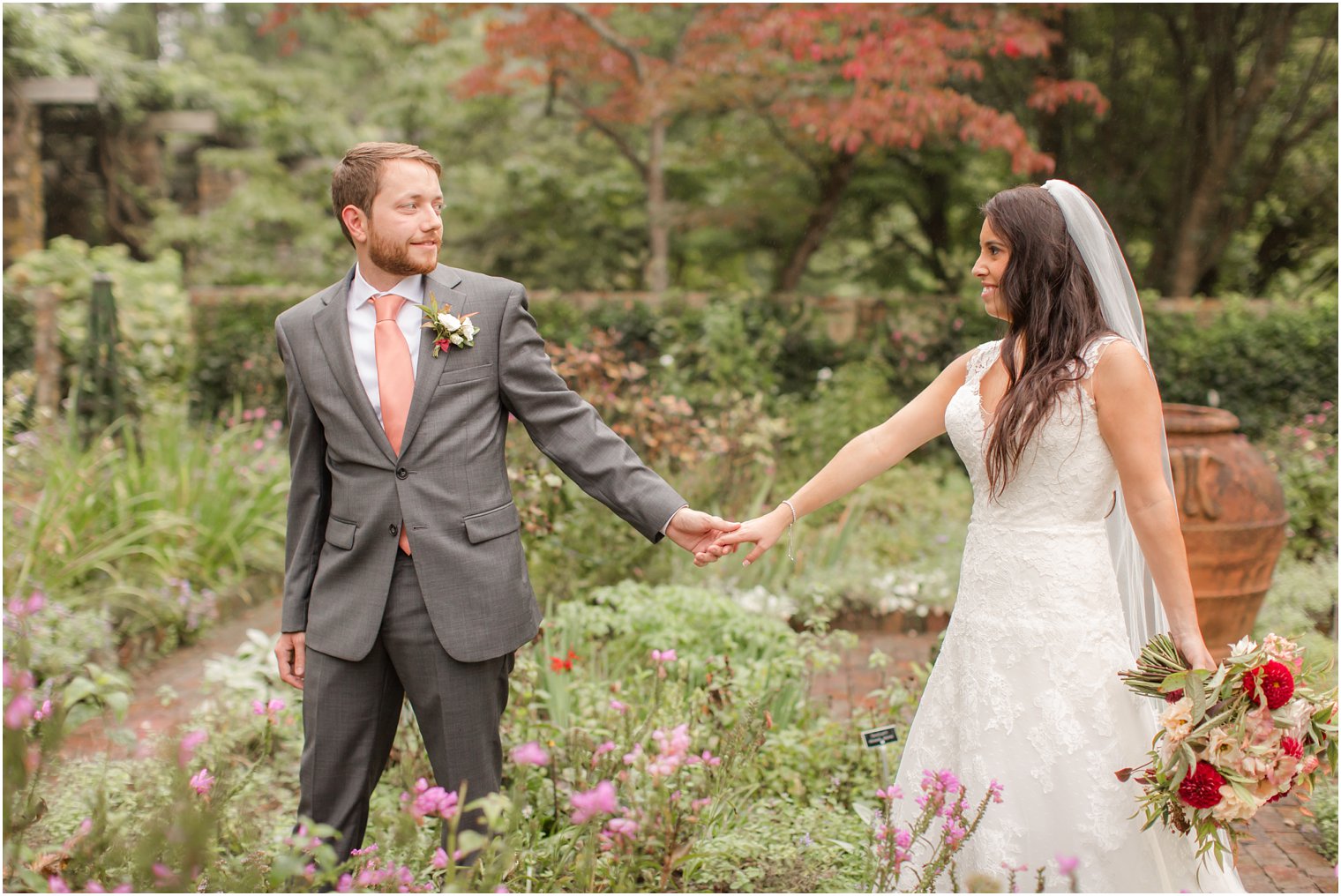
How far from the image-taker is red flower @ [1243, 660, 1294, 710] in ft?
7.00

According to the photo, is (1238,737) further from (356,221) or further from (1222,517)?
(1222,517)

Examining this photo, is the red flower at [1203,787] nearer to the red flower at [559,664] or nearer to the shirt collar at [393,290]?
the red flower at [559,664]

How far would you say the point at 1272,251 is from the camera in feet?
35.6

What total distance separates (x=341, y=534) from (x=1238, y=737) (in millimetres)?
2006

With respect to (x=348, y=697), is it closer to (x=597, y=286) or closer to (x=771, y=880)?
(x=771, y=880)

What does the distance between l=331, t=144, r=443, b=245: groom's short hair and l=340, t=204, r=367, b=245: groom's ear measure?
0.4 inches

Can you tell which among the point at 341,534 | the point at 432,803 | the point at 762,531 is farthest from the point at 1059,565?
the point at 341,534

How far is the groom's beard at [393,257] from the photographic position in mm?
2387

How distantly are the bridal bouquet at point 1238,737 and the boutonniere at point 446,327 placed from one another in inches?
68.4

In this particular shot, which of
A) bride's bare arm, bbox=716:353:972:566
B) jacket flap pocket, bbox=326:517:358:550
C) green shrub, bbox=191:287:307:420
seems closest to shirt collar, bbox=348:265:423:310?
jacket flap pocket, bbox=326:517:358:550

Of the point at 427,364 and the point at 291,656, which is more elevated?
the point at 427,364

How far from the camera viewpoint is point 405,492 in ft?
7.74

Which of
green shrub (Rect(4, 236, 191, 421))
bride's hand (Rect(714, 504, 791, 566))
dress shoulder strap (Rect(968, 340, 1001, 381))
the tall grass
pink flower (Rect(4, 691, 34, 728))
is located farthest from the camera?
green shrub (Rect(4, 236, 191, 421))

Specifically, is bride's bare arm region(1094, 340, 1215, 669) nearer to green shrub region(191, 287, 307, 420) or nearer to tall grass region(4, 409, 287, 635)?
tall grass region(4, 409, 287, 635)
